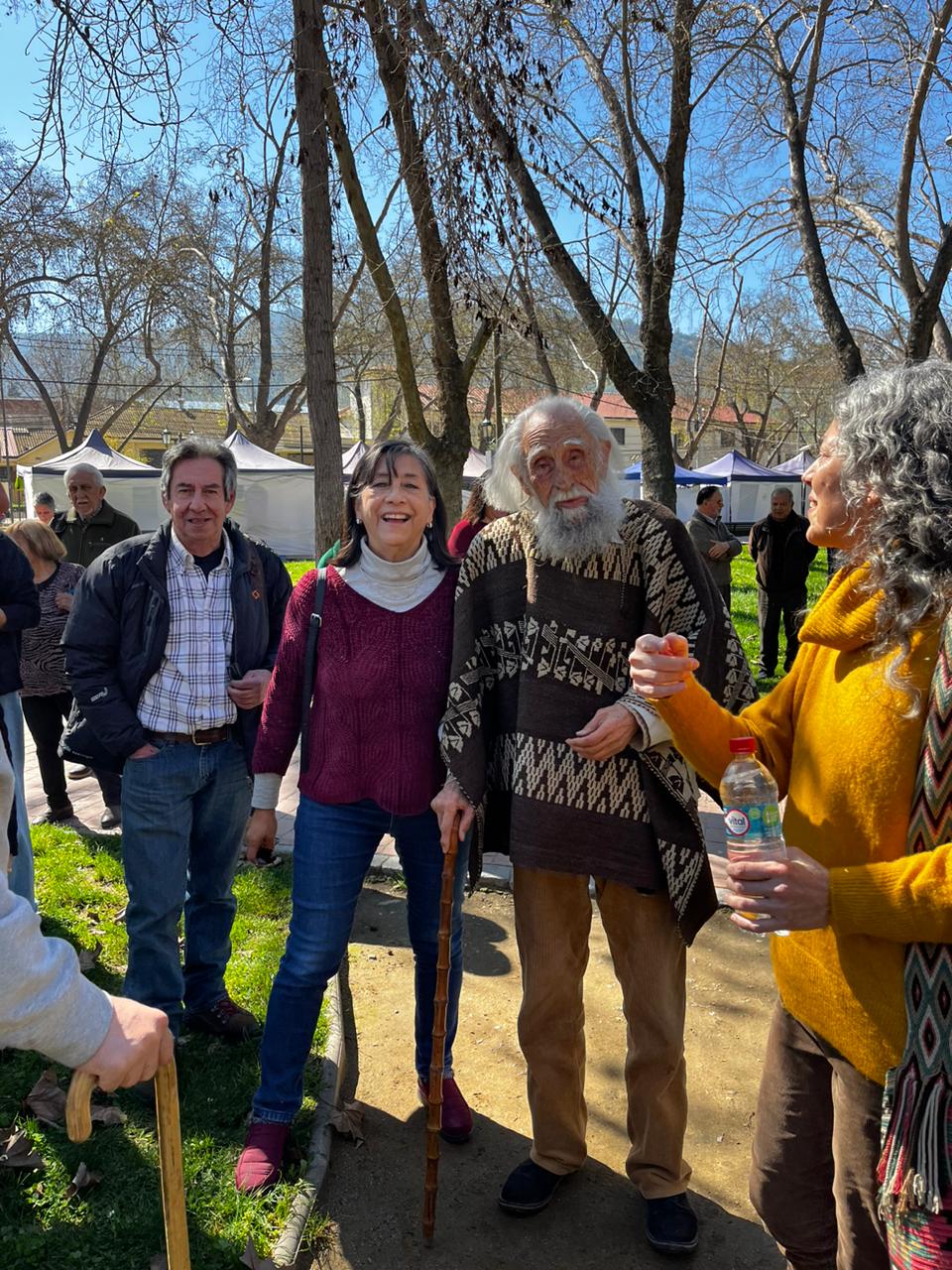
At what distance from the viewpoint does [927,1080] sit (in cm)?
152

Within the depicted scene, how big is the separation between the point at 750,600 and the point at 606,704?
45.5 feet

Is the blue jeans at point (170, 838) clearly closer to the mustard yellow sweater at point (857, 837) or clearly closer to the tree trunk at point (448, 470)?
the mustard yellow sweater at point (857, 837)

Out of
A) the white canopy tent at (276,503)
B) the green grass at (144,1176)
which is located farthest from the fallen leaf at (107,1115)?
the white canopy tent at (276,503)

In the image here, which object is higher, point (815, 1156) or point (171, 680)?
point (171, 680)

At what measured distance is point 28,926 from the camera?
143 cm

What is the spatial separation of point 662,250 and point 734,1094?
5982 mm

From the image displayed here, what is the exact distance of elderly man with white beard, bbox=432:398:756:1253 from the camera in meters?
2.39

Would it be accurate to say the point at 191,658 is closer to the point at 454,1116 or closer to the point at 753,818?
the point at 454,1116

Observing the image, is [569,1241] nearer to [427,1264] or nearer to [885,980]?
[427,1264]

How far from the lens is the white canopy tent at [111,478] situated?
21.0 metres

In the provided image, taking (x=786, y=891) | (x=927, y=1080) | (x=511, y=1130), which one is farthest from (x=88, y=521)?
(x=927, y=1080)

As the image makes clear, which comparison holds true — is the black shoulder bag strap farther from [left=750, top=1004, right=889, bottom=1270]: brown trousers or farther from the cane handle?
[left=750, top=1004, right=889, bottom=1270]: brown trousers

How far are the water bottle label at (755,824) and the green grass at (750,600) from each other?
675 cm

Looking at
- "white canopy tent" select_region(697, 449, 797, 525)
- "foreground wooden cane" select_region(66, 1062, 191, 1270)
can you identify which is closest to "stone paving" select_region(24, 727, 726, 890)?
"foreground wooden cane" select_region(66, 1062, 191, 1270)
